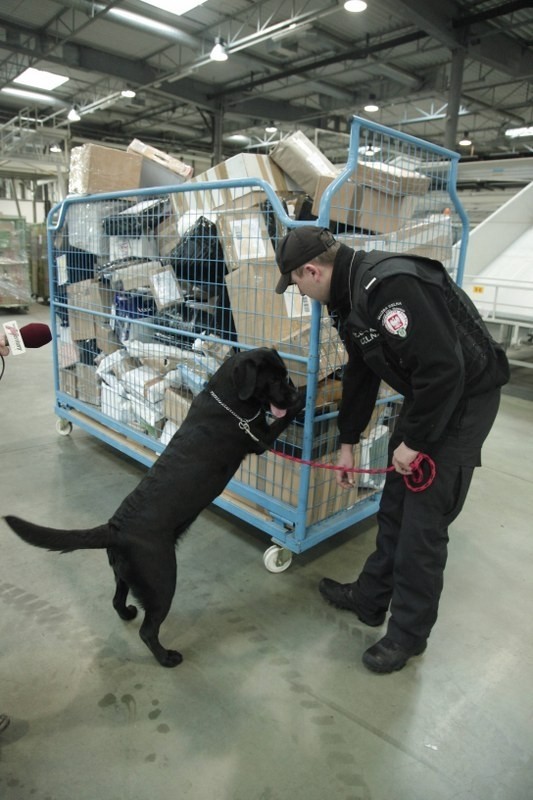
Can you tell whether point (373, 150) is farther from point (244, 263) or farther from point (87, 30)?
point (87, 30)

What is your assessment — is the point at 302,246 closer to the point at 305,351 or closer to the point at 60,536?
the point at 305,351

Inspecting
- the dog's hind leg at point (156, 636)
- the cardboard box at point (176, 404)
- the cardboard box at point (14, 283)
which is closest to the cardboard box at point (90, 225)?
the cardboard box at point (176, 404)

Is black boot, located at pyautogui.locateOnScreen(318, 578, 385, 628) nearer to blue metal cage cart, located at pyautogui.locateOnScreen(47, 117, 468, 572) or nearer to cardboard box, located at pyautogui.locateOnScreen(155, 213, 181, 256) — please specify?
blue metal cage cart, located at pyautogui.locateOnScreen(47, 117, 468, 572)

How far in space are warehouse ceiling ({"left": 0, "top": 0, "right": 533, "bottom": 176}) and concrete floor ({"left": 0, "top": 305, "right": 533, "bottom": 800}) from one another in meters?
3.26

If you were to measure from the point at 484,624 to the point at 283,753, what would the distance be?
987 millimetres

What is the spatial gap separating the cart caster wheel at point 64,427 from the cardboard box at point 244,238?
2.05 m

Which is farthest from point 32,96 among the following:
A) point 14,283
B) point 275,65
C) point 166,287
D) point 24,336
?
point 24,336

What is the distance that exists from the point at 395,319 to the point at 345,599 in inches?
47.4

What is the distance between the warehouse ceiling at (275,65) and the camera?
6.08 m

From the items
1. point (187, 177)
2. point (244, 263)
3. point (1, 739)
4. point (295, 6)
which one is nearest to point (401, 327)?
point (244, 263)

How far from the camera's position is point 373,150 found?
2.04 m

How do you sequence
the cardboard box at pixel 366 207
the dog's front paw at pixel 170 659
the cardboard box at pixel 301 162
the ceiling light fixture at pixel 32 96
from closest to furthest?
the dog's front paw at pixel 170 659 → the cardboard box at pixel 366 207 → the cardboard box at pixel 301 162 → the ceiling light fixture at pixel 32 96

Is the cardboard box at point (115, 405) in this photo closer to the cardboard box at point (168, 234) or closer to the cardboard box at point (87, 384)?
the cardboard box at point (87, 384)

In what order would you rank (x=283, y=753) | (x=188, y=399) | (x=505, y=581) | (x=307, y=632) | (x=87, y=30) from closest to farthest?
(x=283, y=753), (x=307, y=632), (x=505, y=581), (x=188, y=399), (x=87, y=30)
